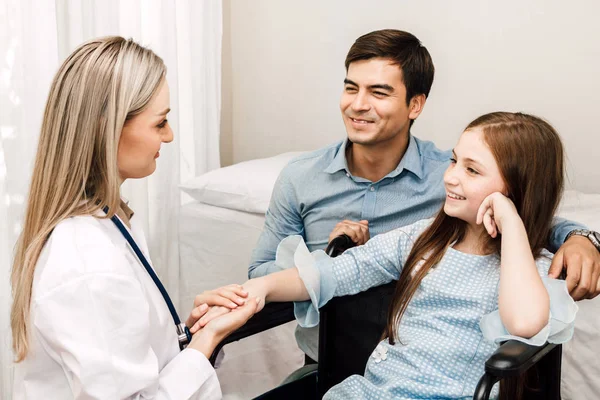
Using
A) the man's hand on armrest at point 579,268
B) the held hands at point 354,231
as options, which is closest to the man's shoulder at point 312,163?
the held hands at point 354,231

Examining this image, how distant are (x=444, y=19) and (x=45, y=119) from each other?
6.38 ft

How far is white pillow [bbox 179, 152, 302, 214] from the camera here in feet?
7.88

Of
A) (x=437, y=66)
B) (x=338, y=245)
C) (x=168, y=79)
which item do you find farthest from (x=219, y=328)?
(x=437, y=66)

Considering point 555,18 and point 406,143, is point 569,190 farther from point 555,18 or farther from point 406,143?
point 406,143

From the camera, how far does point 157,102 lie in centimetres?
124

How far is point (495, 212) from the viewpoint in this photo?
1.32 metres

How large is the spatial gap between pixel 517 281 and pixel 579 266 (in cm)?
16

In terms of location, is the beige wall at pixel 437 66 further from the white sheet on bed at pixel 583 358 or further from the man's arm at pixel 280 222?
the man's arm at pixel 280 222

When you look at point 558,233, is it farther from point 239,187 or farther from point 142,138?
point 239,187

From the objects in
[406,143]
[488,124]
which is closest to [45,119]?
[488,124]

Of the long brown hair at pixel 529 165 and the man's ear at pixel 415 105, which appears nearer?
the long brown hair at pixel 529 165

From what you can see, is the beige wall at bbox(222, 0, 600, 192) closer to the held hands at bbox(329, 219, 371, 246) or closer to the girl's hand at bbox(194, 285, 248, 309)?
the held hands at bbox(329, 219, 371, 246)

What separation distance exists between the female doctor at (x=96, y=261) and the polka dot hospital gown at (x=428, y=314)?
0.30m

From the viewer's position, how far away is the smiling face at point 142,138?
1.22 m
